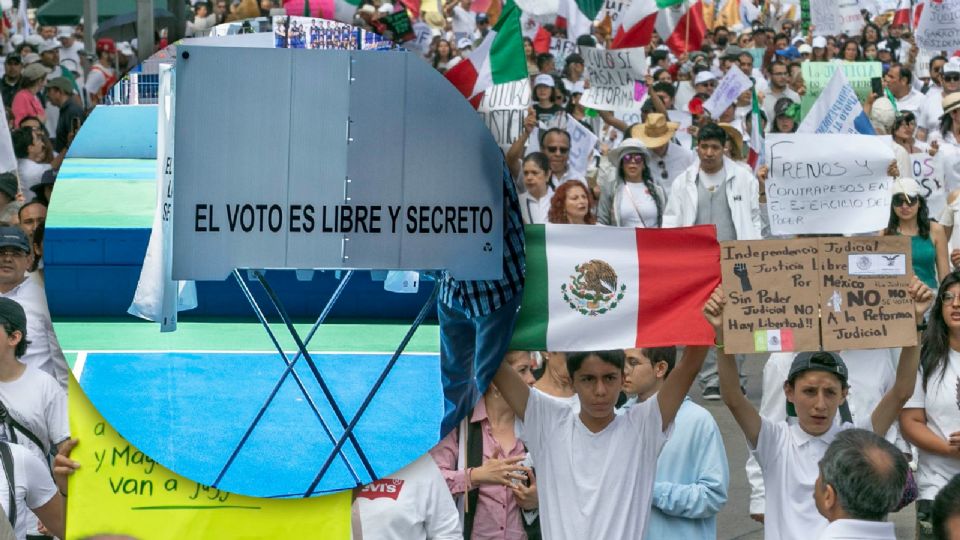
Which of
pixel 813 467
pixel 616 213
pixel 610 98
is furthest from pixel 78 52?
pixel 813 467

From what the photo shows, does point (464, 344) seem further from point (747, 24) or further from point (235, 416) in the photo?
point (747, 24)

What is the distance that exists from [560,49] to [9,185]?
12166 millimetres

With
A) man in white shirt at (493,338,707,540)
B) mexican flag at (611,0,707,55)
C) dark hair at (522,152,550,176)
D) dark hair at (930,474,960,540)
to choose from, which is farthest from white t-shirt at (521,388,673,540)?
mexican flag at (611,0,707,55)

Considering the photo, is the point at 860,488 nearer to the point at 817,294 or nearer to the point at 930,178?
the point at 817,294

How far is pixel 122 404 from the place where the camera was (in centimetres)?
450

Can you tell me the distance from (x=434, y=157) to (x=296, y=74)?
0.44 m

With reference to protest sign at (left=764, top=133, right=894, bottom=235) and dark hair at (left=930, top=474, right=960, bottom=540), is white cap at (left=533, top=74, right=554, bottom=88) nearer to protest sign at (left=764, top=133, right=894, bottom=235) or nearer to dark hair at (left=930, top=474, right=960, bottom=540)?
protest sign at (left=764, top=133, right=894, bottom=235)

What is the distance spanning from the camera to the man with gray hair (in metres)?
4.26

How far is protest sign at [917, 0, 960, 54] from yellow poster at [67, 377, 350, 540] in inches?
488

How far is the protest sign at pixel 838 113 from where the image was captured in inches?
374

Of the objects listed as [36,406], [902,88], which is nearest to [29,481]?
[36,406]

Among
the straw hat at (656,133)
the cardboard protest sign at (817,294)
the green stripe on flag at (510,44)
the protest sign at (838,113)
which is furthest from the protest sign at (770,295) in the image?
the straw hat at (656,133)

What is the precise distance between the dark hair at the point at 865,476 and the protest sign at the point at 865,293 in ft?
2.34

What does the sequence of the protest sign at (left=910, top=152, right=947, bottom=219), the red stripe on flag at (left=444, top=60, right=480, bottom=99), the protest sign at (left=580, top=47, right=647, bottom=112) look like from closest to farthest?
the red stripe on flag at (left=444, top=60, right=480, bottom=99)
the protest sign at (left=910, top=152, right=947, bottom=219)
the protest sign at (left=580, top=47, right=647, bottom=112)
